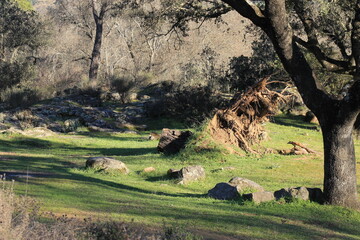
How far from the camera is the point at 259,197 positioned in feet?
36.6

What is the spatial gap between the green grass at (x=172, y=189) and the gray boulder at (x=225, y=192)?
1.15ft

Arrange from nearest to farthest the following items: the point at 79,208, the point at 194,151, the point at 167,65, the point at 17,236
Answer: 1. the point at 17,236
2. the point at 79,208
3. the point at 194,151
4. the point at 167,65

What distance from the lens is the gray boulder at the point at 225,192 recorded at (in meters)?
11.8

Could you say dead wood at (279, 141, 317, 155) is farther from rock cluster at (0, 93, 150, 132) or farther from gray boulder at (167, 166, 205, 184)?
rock cluster at (0, 93, 150, 132)

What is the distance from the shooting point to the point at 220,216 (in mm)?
9492

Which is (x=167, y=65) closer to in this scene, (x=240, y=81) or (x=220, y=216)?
(x=240, y=81)

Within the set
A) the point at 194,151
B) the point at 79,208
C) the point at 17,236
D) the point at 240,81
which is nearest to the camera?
the point at 17,236

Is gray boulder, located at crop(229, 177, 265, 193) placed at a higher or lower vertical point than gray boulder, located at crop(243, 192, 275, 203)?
higher

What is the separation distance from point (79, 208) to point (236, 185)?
443cm

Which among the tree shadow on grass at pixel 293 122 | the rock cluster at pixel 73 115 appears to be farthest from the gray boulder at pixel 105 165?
the tree shadow on grass at pixel 293 122

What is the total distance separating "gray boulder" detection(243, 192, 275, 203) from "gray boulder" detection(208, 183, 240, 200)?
0.43 meters

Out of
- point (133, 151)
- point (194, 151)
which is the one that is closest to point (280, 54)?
point (194, 151)

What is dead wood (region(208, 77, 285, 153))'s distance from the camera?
20.0m

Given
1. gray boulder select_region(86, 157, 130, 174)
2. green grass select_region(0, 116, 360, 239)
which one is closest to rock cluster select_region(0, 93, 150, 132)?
green grass select_region(0, 116, 360, 239)
